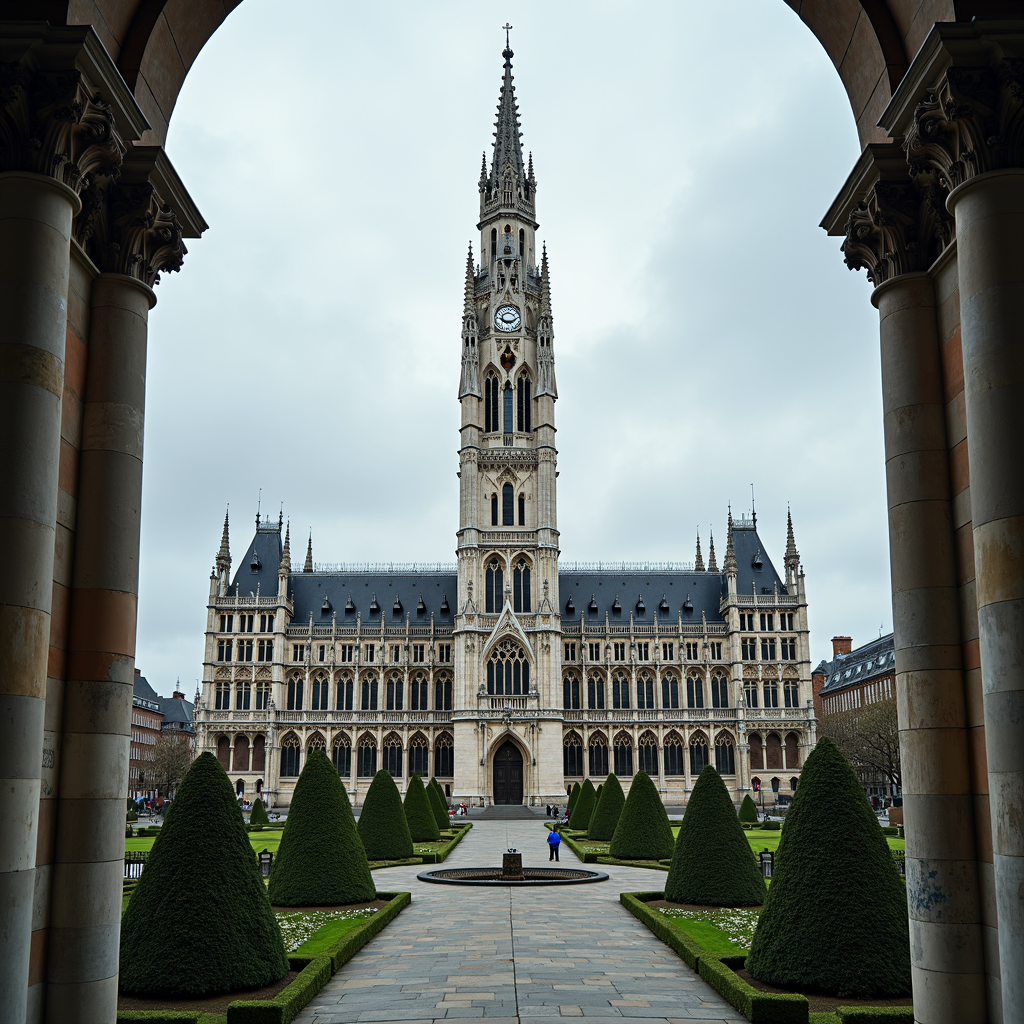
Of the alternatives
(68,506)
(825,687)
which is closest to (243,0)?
(68,506)

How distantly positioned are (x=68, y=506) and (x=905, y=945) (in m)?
12.6

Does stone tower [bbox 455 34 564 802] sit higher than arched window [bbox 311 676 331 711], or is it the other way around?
stone tower [bbox 455 34 564 802]

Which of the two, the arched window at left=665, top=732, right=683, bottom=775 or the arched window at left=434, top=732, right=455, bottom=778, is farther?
the arched window at left=434, top=732, right=455, bottom=778

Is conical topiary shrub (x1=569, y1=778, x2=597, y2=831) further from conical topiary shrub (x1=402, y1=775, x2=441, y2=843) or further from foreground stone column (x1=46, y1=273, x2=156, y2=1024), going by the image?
foreground stone column (x1=46, y1=273, x2=156, y2=1024)

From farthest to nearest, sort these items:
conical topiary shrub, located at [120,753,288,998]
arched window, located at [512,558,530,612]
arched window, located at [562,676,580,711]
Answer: arched window, located at [562,676,580,711], arched window, located at [512,558,530,612], conical topiary shrub, located at [120,753,288,998]

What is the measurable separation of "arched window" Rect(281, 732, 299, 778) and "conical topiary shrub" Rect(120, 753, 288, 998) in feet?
238

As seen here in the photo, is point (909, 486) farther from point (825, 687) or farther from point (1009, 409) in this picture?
point (825, 687)

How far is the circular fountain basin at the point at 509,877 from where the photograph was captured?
30.1 metres

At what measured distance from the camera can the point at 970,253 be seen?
10000mm

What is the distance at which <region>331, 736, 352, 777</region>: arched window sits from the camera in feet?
285

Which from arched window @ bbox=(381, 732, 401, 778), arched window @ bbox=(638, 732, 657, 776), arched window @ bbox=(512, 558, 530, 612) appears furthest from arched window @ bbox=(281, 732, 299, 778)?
arched window @ bbox=(638, 732, 657, 776)

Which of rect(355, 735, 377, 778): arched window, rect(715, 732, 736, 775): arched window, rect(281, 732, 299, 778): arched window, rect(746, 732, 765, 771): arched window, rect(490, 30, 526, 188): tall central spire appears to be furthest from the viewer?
rect(490, 30, 526, 188): tall central spire

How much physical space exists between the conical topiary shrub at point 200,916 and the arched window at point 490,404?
72.4m

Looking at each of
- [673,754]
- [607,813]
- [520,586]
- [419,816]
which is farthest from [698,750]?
[419,816]
